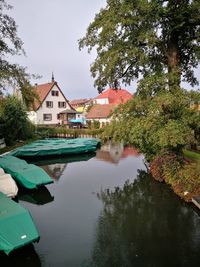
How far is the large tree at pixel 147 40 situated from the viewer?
1540 centimetres

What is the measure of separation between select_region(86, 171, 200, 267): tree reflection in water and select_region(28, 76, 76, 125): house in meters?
40.0

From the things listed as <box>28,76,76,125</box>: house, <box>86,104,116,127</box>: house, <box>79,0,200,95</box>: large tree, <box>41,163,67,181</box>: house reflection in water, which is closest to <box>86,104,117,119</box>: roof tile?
<box>86,104,116,127</box>: house

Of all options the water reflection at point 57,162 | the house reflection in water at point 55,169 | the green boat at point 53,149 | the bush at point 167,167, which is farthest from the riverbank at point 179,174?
the green boat at point 53,149

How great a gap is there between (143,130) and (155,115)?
1174 millimetres

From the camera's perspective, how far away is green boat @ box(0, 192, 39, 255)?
296 inches

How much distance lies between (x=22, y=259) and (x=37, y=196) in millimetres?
6679

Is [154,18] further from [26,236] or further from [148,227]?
[26,236]

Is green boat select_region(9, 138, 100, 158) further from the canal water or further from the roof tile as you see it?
the roof tile

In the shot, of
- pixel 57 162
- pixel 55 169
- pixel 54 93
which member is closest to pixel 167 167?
pixel 55 169

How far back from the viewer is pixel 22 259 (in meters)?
8.20

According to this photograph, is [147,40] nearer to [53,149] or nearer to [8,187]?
[8,187]

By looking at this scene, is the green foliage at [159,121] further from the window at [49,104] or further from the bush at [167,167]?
the window at [49,104]

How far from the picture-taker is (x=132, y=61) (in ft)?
56.2

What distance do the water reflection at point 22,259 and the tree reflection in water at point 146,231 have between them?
5.76 ft
